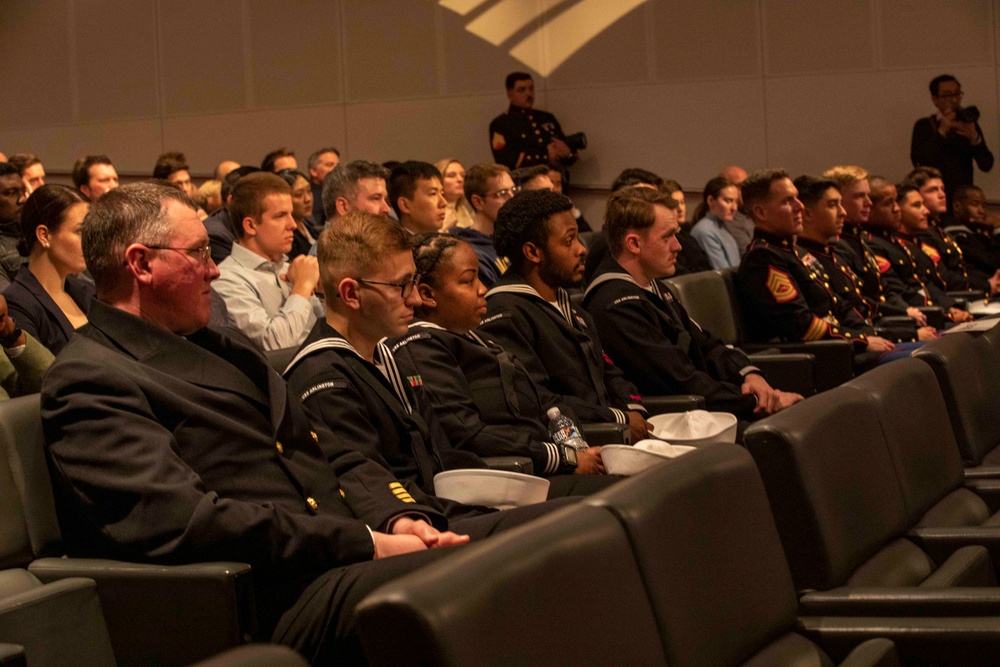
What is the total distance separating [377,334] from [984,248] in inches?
243

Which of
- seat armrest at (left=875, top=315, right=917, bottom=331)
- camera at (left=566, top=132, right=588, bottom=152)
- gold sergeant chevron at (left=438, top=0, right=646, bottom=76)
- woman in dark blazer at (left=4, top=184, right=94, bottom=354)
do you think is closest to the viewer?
woman in dark blazer at (left=4, top=184, right=94, bottom=354)

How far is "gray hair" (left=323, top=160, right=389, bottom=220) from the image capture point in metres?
4.64

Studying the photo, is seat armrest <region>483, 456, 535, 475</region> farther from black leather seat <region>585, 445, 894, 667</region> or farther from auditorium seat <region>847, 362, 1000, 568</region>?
black leather seat <region>585, 445, 894, 667</region>

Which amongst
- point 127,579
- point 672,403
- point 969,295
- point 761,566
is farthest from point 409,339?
point 969,295

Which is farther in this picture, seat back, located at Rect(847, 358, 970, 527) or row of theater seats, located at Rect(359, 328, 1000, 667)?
seat back, located at Rect(847, 358, 970, 527)

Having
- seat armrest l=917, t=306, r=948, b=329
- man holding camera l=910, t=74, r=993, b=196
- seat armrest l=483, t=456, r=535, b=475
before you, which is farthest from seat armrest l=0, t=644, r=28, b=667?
man holding camera l=910, t=74, r=993, b=196

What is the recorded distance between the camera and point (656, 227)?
13.5 ft

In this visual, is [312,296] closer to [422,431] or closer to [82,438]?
[422,431]

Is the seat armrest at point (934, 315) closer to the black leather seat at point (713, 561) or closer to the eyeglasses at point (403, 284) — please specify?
the eyeglasses at point (403, 284)

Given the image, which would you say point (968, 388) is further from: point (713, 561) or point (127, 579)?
point (127, 579)

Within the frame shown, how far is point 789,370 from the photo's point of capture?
4.29 meters

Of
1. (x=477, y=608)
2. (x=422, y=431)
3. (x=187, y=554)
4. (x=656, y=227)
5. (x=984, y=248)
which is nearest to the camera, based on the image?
(x=477, y=608)

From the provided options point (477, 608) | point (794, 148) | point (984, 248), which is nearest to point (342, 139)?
point (794, 148)

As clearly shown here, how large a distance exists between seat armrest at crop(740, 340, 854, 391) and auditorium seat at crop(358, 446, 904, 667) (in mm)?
2958
